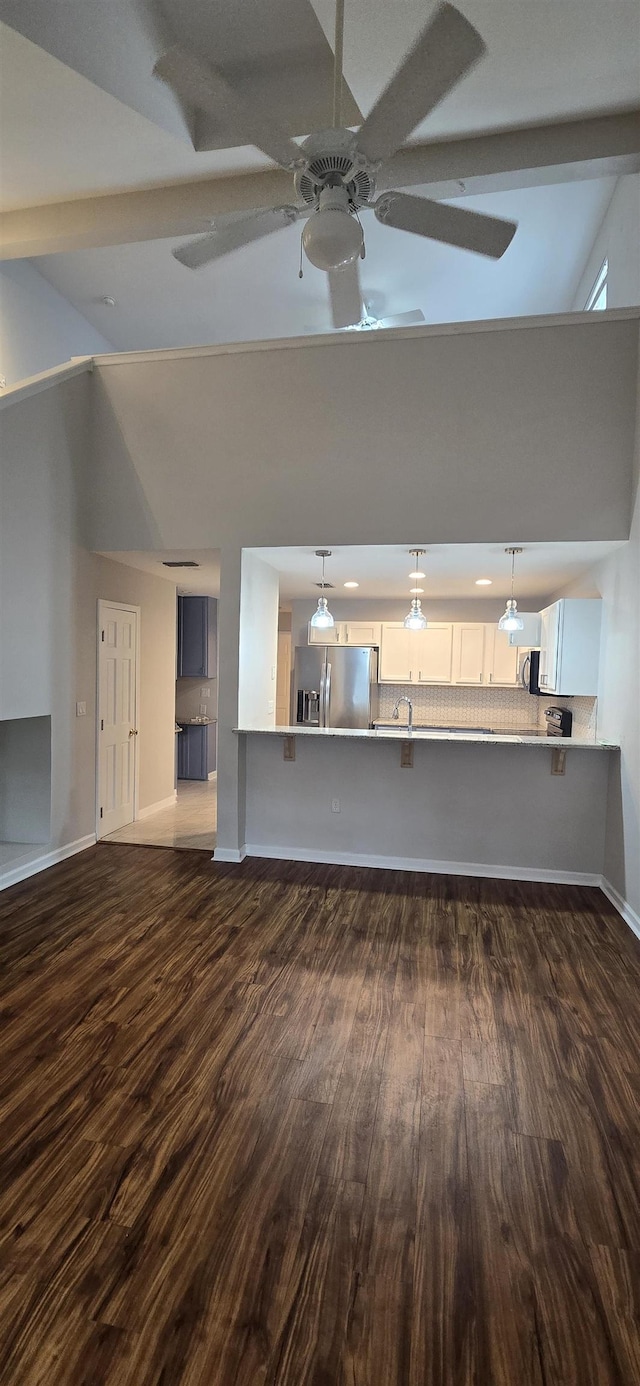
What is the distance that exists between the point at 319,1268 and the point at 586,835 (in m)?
3.61

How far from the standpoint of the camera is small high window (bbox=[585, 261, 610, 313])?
205 inches

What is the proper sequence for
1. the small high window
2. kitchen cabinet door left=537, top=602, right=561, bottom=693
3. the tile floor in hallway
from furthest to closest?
1. the tile floor in hallway
2. the small high window
3. kitchen cabinet door left=537, top=602, right=561, bottom=693

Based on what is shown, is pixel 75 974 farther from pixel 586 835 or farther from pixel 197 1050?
pixel 586 835

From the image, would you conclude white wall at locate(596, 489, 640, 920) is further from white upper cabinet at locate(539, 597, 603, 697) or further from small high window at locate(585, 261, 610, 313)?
small high window at locate(585, 261, 610, 313)

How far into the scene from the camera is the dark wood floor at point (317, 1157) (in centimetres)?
143

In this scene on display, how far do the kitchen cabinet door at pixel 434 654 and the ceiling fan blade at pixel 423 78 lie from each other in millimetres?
5768

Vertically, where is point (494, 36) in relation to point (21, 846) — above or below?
above

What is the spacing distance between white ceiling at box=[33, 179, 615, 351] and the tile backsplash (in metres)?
4.11

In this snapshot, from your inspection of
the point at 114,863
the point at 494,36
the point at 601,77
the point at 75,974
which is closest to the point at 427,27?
the point at 494,36

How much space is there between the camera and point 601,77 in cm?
346

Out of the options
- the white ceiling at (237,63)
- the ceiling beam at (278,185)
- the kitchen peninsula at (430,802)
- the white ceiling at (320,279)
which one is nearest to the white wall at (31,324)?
the white ceiling at (320,279)

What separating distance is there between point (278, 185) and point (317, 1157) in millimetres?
5404

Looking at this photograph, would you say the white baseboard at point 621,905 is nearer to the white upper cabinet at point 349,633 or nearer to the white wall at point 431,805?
the white wall at point 431,805

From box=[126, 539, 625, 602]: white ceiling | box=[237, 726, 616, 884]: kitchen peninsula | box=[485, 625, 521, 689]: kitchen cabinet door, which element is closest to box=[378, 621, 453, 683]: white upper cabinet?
box=[485, 625, 521, 689]: kitchen cabinet door
